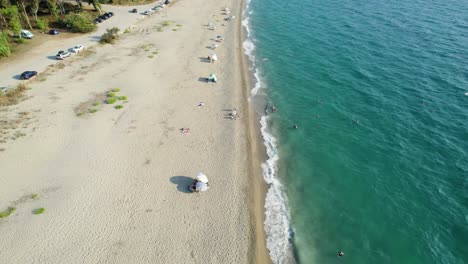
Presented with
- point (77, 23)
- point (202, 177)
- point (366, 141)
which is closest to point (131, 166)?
point (202, 177)

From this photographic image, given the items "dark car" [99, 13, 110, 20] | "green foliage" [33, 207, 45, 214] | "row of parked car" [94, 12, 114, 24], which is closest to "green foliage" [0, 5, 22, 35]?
"row of parked car" [94, 12, 114, 24]

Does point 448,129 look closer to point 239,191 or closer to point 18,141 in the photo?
point 239,191

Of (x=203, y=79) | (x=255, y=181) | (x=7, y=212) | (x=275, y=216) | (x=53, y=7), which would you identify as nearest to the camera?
(x=7, y=212)

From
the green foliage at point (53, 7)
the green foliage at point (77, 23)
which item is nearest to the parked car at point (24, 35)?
the green foliage at point (77, 23)

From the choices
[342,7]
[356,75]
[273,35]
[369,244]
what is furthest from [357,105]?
[342,7]

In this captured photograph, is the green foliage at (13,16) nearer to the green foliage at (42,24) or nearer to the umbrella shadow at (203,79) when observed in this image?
the green foliage at (42,24)

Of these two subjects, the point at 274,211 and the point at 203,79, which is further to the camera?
the point at 203,79

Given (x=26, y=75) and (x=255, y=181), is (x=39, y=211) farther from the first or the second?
(x=26, y=75)
